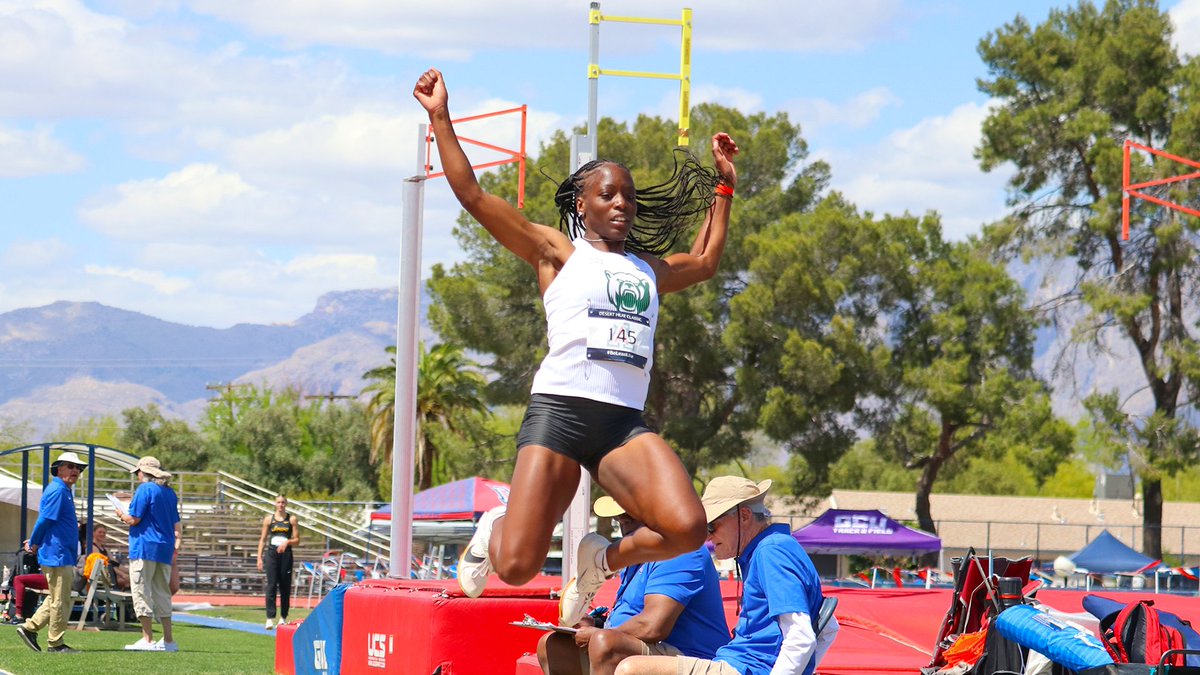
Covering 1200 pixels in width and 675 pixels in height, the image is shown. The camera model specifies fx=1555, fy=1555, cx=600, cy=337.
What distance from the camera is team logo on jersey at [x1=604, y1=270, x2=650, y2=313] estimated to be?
18.4ft

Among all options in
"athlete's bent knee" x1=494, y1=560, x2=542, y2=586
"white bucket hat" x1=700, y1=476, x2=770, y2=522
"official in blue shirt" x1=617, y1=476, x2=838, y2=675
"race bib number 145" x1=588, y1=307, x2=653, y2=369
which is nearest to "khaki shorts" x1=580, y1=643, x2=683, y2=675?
"official in blue shirt" x1=617, y1=476, x2=838, y2=675

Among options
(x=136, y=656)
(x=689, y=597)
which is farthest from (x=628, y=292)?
(x=136, y=656)

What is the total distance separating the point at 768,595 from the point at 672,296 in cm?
3089

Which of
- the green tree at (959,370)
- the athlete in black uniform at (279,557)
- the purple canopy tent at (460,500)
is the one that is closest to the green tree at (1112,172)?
the green tree at (959,370)

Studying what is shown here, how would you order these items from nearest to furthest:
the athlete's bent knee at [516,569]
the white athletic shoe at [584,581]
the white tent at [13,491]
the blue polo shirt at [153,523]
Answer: the athlete's bent knee at [516,569]
the white athletic shoe at [584,581]
the blue polo shirt at [153,523]
the white tent at [13,491]

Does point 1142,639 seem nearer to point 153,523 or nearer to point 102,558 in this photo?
point 153,523

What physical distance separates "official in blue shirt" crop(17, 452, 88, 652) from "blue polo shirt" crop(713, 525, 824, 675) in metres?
8.06

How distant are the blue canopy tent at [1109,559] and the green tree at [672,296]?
10.7m

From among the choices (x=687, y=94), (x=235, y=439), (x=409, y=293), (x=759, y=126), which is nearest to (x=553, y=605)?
(x=409, y=293)

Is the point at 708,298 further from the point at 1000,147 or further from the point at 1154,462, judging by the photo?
the point at 1154,462

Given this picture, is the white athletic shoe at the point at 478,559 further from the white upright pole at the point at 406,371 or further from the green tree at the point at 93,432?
the green tree at the point at 93,432

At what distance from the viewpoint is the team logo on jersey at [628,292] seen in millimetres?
5598

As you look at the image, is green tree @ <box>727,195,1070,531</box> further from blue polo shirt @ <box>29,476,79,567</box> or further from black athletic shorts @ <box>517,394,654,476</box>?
black athletic shorts @ <box>517,394,654,476</box>

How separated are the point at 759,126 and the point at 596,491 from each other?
1194 centimetres
